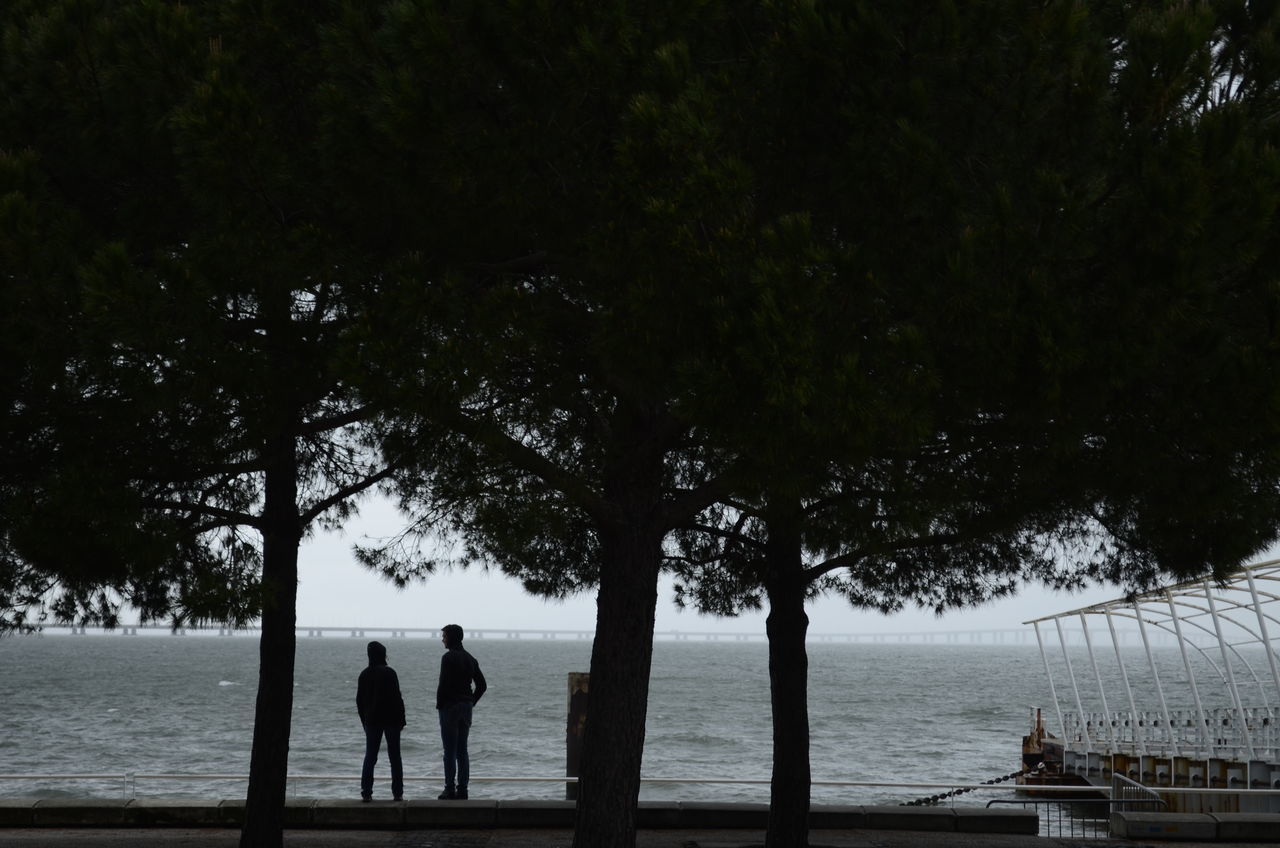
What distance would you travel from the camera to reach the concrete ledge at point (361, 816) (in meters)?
11.4

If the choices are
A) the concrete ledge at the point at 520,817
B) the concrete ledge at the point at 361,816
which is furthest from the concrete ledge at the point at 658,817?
the concrete ledge at the point at 361,816

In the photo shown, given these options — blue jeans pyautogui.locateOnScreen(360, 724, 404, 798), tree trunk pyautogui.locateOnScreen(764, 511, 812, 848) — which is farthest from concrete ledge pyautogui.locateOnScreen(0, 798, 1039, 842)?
tree trunk pyautogui.locateOnScreen(764, 511, 812, 848)

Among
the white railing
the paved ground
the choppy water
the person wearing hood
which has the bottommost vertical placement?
the choppy water

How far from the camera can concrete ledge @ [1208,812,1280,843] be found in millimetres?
11867

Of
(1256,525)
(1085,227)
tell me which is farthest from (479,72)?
(1256,525)

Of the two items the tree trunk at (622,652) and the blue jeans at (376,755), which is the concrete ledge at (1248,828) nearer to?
the tree trunk at (622,652)

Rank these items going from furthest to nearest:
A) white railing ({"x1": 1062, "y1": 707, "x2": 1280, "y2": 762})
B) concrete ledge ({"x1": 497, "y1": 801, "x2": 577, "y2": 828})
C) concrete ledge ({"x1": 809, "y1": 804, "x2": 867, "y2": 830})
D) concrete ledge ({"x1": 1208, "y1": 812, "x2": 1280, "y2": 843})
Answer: white railing ({"x1": 1062, "y1": 707, "x2": 1280, "y2": 762}), concrete ledge ({"x1": 809, "y1": 804, "x2": 867, "y2": 830}), concrete ledge ({"x1": 1208, "y1": 812, "x2": 1280, "y2": 843}), concrete ledge ({"x1": 497, "y1": 801, "x2": 577, "y2": 828})

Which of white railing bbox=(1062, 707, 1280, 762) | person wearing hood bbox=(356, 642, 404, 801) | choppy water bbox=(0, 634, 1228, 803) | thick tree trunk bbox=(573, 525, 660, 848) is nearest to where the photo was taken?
thick tree trunk bbox=(573, 525, 660, 848)

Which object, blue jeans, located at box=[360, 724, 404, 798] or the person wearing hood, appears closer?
blue jeans, located at box=[360, 724, 404, 798]

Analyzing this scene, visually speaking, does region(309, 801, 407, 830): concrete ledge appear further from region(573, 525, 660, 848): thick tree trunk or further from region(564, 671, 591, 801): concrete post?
region(573, 525, 660, 848): thick tree trunk

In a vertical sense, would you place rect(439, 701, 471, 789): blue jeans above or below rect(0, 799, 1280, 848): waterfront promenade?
above

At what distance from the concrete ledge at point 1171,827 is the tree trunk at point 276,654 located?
7.72 meters

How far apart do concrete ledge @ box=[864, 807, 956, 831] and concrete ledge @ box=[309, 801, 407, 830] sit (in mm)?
4433

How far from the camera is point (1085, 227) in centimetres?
610
